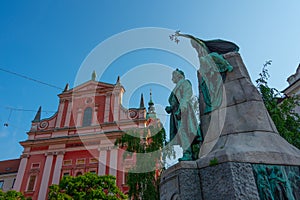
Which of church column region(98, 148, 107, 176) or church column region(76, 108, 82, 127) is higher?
church column region(76, 108, 82, 127)

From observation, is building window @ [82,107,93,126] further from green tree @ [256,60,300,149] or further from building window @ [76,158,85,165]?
green tree @ [256,60,300,149]

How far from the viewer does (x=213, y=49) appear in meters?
5.70

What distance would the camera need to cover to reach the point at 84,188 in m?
14.9

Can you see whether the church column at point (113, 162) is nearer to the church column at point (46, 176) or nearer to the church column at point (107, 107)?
the church column at point (107, 107)

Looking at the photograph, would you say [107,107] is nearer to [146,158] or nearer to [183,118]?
[146,158]

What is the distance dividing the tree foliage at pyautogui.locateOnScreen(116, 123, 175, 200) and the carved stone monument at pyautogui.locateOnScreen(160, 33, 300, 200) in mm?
9218

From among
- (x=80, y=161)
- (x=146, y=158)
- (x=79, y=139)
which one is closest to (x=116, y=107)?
(x=79, y=139)

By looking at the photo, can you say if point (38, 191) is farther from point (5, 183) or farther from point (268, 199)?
point (268, 199)

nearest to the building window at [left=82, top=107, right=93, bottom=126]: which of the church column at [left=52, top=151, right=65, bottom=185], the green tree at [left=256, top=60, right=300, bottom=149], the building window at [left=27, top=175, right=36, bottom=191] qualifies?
the church column at [left=52, top=151, right=65, bottom=185]

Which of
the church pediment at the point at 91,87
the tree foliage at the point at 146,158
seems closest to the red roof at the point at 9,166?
the church pediment at the point at 91,87

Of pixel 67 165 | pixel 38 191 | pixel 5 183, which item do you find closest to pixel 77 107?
pixel 67 165

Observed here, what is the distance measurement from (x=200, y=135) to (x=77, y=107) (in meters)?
23.9

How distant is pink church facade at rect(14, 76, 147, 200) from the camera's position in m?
22.3

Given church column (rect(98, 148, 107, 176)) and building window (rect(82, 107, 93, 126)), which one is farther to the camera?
A: building window (rect(82, 107, 93, 126))
